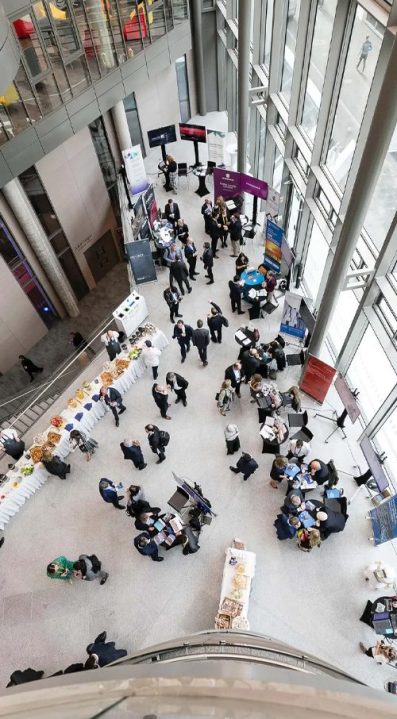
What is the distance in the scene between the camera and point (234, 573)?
928 centimetres

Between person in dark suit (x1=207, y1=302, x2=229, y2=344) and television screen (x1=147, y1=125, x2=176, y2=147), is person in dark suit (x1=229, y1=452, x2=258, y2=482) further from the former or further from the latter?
television screen (x1=147, y1=125, x2=176, y2=147)

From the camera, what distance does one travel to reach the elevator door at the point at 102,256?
759 inches

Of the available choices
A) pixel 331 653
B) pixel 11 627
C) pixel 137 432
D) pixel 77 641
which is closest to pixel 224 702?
pixel 331 653

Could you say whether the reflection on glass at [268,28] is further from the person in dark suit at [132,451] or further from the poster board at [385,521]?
the poster board at [385,521]

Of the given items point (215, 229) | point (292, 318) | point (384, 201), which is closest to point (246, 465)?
point (292, 318)

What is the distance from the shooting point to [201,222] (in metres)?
16.7

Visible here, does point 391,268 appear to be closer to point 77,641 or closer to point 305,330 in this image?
point 305,330

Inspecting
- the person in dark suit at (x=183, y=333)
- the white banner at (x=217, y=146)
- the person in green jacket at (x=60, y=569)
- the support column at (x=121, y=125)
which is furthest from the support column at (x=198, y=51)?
the person in green jacket at (x=60, y=569)

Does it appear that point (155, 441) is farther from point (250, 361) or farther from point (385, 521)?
point (385, 521)

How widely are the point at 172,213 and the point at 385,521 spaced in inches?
438

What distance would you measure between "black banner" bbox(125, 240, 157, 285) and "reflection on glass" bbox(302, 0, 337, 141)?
17.7 feet

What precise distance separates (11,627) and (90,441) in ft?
13.3

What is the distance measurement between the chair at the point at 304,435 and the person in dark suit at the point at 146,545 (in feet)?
12.7

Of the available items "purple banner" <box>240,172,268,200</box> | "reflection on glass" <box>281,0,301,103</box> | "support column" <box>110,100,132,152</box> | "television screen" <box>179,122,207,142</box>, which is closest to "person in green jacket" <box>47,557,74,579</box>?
"purple banner" <box>240,172,268,200</box>
